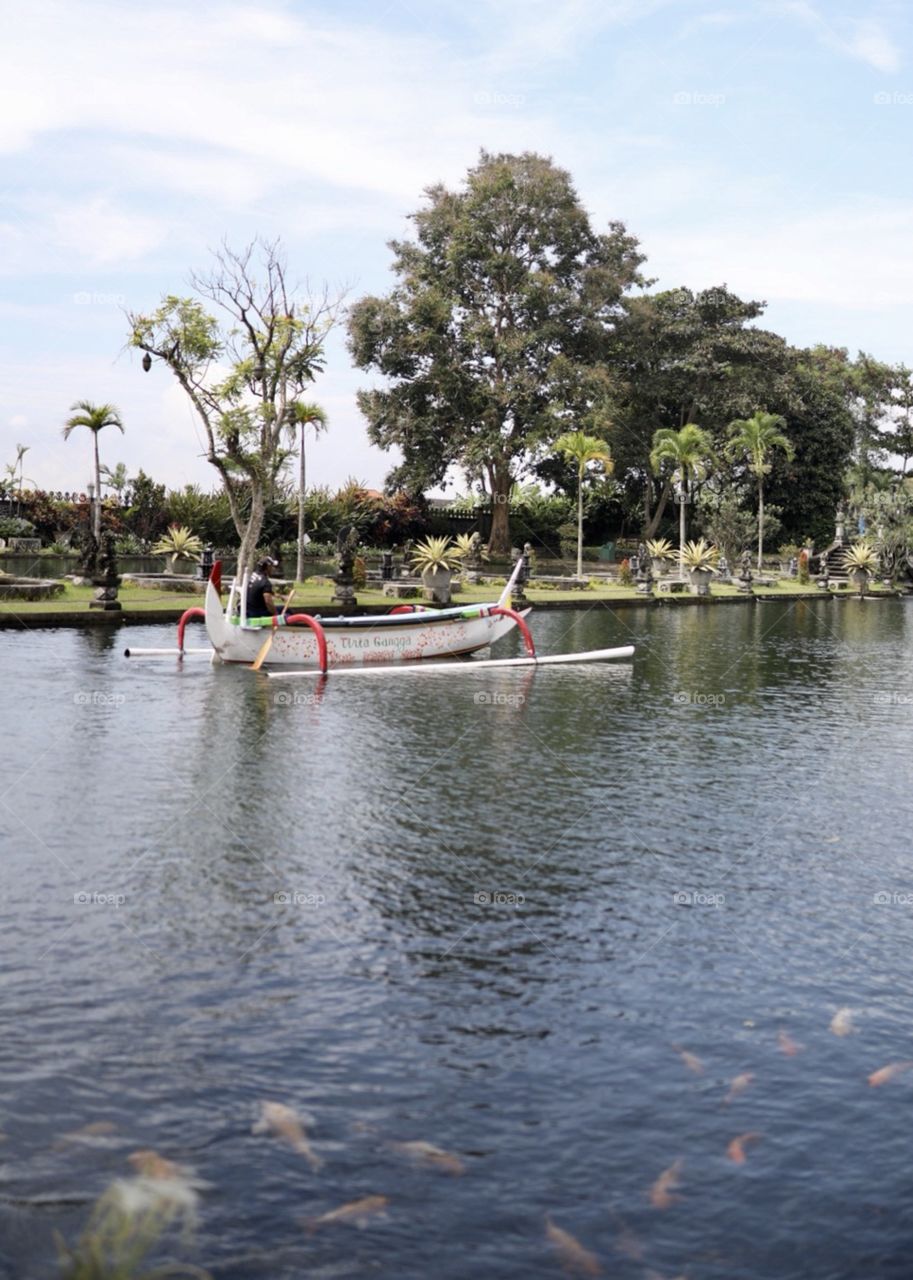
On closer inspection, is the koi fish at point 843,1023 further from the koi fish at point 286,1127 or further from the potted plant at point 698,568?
the potted plant at point 698,568

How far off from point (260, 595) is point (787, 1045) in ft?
45.1

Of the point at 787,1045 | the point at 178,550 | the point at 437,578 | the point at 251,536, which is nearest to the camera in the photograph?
the point at 787,1045

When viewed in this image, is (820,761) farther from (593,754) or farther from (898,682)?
(898,682)

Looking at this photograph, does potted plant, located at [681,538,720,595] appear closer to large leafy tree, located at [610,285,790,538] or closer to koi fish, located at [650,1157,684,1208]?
large leafy tree, located at [610,285,790,538]

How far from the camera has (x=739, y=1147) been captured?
464 cm

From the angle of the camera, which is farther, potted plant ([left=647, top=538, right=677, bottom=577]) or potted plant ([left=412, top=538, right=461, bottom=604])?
potted plant ([left=647, top=538, right=677, bottom=577])

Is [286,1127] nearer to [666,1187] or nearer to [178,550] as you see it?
[666,1187]

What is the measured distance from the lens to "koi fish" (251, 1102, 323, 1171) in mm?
4504

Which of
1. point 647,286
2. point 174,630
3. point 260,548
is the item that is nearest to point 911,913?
point 174,630

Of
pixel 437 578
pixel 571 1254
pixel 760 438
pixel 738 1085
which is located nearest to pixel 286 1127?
pixel 571 1254

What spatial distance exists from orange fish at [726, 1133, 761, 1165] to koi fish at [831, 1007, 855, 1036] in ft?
3.56

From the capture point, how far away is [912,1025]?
5.76 metres

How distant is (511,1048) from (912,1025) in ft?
6.05

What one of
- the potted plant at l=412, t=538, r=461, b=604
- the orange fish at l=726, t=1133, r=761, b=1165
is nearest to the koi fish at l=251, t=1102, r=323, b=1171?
the orange fish at l=726, t=1133, r=761, b=1165
